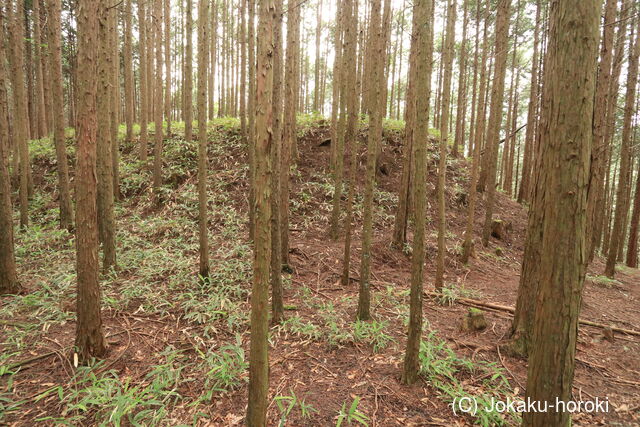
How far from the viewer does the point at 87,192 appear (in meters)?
3.66

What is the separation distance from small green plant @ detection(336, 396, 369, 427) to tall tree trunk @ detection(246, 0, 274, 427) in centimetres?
94

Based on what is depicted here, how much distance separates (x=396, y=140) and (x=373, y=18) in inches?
350

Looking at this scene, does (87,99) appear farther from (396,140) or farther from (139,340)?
(396,140)

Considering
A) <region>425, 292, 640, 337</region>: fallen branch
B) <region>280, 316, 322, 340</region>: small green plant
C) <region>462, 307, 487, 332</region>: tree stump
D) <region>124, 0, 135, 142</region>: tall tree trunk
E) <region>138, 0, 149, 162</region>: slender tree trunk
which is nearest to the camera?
<region>280, 316, 322, 340</region>: small green plant

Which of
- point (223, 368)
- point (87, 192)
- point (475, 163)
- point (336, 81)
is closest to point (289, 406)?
point (223, 368)

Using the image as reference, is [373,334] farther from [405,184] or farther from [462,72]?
[462,72]

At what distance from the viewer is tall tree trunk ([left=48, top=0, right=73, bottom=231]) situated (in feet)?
24.1

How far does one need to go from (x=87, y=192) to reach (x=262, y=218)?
105 inches

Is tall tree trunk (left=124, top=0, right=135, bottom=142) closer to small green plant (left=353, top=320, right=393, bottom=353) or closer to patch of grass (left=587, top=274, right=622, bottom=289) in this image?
small green plant (left=353, top=320, right=393, bottom=353)

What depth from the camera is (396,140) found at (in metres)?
13.5

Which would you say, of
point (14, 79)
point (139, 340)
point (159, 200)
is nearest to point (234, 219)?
point (159, 200)

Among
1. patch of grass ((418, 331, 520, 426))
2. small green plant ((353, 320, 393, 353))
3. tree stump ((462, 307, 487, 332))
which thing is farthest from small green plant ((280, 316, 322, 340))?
tree stump ((462, 307, 487, 332))

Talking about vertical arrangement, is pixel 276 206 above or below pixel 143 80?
below

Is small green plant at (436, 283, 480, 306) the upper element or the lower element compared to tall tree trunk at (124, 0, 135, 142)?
lower
